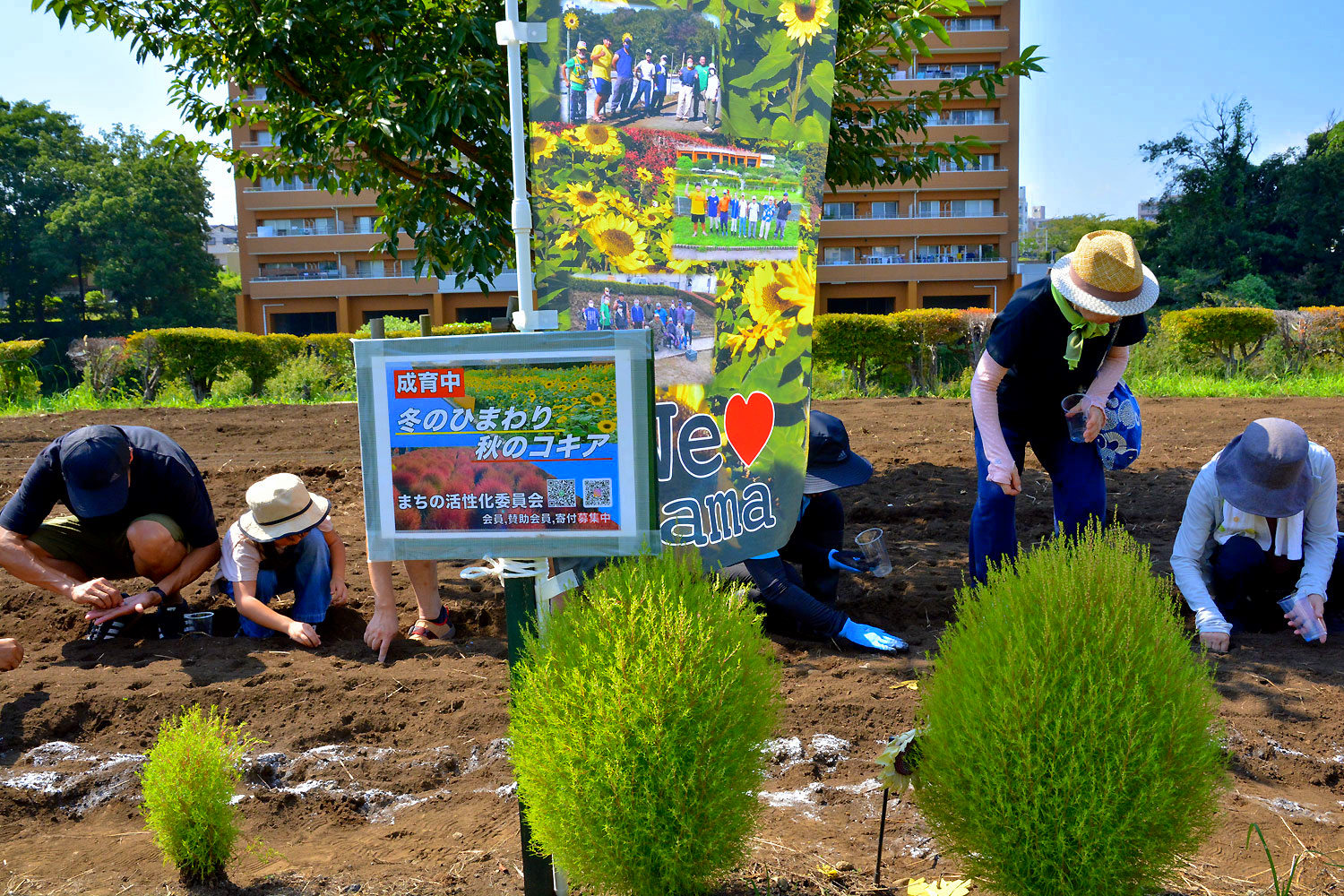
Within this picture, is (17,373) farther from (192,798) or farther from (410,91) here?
(192,798)

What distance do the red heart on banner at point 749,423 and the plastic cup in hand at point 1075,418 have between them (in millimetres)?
1721

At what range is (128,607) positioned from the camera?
12.6 ft

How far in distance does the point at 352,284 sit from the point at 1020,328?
42.0 m

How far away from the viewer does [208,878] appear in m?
2.15

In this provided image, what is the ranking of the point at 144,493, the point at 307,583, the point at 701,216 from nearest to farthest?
the point at 701,216 → the point at 307,583 → the point at 144,493

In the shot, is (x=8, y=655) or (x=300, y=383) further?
(x=300, y=383)

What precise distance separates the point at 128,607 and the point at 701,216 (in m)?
3.05

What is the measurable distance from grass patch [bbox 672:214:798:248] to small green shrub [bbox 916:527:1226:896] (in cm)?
108

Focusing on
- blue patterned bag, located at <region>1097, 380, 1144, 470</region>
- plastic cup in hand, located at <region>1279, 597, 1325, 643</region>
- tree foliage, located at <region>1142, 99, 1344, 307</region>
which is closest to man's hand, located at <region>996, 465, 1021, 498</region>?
blue patterned bag, located at <region>1097, 380, 1144, 470</region>

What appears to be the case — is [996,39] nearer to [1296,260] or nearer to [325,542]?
[1296,260]

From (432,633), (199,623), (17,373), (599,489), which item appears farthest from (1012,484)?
(17,373)

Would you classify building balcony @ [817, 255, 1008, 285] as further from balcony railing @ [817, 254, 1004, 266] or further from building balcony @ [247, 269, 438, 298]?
building balcony @ [247, 269, 438, 298]

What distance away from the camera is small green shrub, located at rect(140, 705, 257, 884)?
80.1 inches

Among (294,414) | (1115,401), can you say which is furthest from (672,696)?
(294,414)
